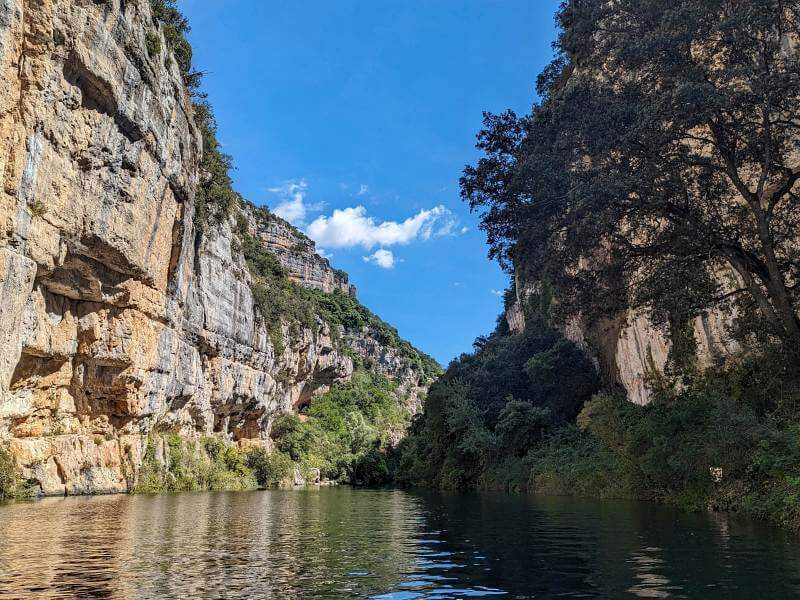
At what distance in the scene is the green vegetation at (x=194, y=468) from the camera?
37.8 metres

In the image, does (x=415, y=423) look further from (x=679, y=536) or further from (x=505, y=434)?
(x=679, y=536)

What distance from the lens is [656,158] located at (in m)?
15.7

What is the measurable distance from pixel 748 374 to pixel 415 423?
49.4 meters

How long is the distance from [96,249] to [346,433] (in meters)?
64.4

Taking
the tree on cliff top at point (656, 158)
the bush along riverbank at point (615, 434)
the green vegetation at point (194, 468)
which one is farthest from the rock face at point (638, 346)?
the green vegetation at point (194, 468)

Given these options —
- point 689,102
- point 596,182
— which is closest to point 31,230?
point 596,182

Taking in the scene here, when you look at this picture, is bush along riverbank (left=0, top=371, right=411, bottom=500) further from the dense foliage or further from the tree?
the tree

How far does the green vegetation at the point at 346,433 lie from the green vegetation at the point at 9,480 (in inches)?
1881

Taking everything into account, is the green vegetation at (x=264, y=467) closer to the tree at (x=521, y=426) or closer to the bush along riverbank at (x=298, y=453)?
the bush along riverbank at (x=298, y=453)

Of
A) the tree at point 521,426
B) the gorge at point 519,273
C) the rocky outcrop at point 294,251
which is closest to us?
the gorge at point 519,273

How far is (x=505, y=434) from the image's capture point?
130 ft

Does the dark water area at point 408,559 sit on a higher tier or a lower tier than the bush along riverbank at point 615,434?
lower

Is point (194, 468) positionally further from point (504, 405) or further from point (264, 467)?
point (504, 405)

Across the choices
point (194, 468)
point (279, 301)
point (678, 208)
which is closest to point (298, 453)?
point (279, 301)
